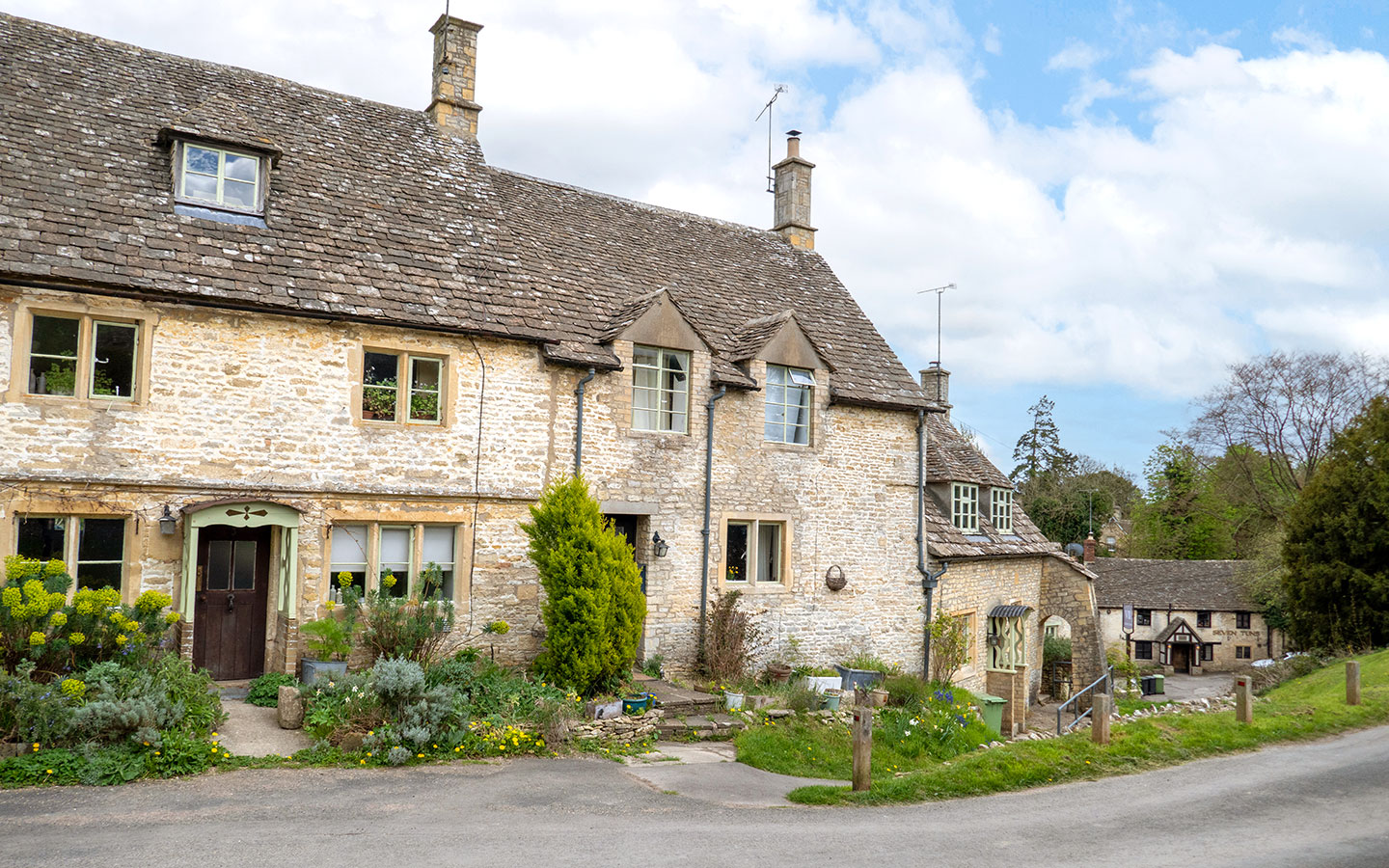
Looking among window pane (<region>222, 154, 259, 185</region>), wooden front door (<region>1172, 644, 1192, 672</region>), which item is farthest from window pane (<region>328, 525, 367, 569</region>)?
wooden front door (<region>1172, 644, 1192, 672</region>)

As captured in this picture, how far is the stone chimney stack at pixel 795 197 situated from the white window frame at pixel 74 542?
17.0 m

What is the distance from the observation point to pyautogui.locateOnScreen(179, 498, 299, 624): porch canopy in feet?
44.8

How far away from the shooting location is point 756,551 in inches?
759

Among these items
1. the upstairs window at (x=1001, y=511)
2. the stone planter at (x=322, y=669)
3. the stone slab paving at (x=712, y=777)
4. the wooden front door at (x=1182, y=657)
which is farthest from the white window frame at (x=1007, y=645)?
the wooden front door at (x=1182, y=657)

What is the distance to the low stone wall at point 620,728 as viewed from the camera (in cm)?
1344

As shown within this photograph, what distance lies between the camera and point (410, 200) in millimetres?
17562

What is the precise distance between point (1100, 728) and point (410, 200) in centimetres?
1417

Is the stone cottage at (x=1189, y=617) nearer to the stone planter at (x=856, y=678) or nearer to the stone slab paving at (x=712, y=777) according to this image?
the stone planter at (x=856, y=678)

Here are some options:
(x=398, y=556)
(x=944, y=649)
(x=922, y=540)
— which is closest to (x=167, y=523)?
(x=398, y=556)

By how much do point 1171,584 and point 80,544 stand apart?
50205 millimetres

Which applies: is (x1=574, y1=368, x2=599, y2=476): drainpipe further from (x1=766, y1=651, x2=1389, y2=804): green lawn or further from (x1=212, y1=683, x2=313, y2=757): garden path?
(x1=212, y1=683, x2=313, y2=757): garden path

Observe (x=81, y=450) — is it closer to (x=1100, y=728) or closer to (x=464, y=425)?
(x=464, y=425)

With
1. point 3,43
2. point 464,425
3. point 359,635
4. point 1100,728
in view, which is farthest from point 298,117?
Answer: point 1100,728

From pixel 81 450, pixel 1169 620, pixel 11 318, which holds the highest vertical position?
pixel 11 318
